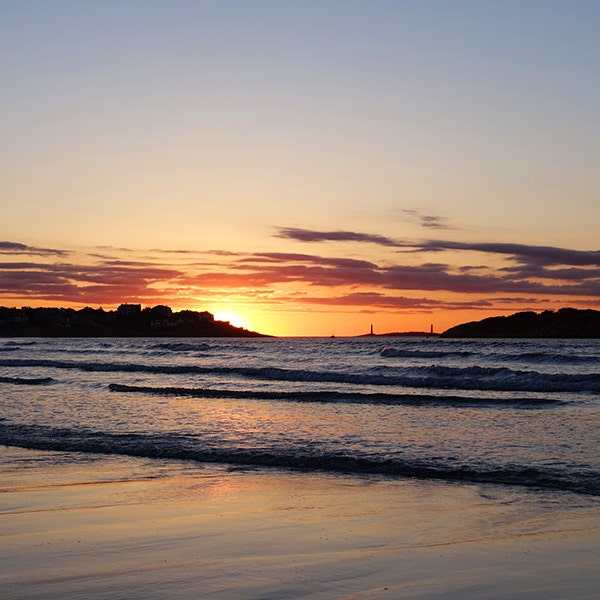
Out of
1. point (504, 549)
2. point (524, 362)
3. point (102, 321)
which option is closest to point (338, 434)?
point (504, 549)

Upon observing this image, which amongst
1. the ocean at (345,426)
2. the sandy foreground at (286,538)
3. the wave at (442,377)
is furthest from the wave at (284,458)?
the wave at (442,377)

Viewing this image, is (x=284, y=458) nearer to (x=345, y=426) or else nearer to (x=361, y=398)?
(x=345, y=426)

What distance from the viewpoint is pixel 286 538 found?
754 cm

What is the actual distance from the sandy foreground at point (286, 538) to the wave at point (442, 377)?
22.1 metres

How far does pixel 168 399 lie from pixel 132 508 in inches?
664

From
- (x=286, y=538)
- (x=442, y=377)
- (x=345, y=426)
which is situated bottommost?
(x=442, y=377)

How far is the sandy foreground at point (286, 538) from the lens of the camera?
19.7 feet

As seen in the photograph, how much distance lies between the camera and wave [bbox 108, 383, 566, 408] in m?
23.9

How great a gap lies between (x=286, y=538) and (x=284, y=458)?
17.4 feet

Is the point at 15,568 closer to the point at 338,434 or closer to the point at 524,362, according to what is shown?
the point at 338,434

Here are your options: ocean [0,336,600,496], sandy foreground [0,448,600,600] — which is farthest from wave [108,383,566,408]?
sandy foreground [0,448,600,600]

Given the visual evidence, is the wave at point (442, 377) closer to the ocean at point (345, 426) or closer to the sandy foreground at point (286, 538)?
the ocean at point (345, 426)

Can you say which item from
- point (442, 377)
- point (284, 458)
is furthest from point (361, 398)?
point (284, 458)

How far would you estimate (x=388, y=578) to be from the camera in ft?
20.4
